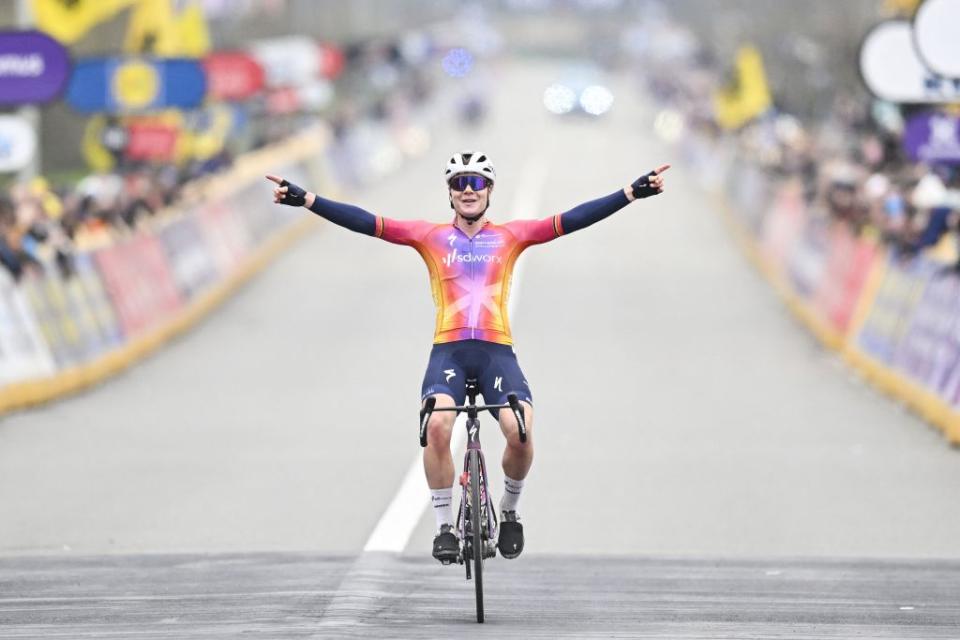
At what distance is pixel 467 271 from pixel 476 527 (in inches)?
54.8

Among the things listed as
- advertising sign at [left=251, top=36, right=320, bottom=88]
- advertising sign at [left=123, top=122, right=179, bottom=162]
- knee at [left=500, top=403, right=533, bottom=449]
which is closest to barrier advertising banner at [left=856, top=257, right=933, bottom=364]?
knee at [left=500, top=403, right=533, bottom=449]

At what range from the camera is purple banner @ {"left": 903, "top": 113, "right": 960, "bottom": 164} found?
17.9 m

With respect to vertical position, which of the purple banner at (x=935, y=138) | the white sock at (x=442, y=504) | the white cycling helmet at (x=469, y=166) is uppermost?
the white cycling helmet at (x=469, y=166)

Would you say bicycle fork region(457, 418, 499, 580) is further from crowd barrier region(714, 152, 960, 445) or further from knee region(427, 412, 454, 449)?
crowd barrier region(714, 152, 960, 445)

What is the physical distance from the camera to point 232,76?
1453 inches

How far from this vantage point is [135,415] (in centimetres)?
1906

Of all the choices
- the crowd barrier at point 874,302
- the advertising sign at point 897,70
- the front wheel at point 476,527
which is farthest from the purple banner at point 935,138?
the front wheel at point 476,527

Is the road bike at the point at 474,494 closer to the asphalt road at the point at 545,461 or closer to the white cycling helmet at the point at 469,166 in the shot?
the asphalt road at the point at 545,461

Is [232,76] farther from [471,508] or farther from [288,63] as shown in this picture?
[471,508]

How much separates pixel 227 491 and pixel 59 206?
11.0m

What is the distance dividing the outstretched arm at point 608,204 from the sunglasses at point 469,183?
1.42 feet

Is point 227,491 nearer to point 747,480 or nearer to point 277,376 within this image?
point 747,480

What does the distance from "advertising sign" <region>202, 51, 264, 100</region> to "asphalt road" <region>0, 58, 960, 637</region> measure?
5241 mm

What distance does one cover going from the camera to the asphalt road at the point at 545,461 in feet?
34.1
